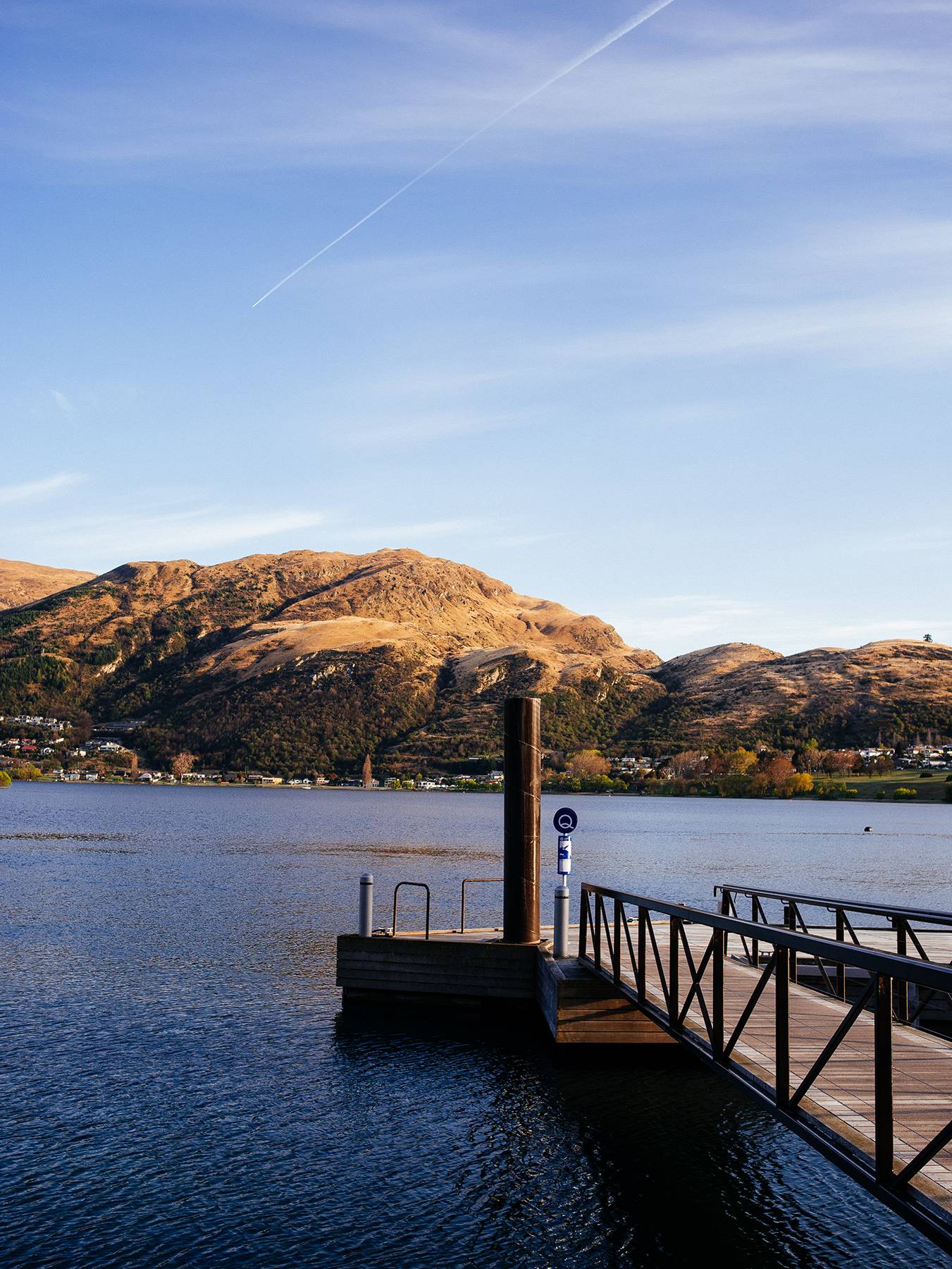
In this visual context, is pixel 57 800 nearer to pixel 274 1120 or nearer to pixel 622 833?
pixel 622 833

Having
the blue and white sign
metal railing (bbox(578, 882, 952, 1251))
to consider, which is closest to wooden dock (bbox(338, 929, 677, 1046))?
the blue and white sign

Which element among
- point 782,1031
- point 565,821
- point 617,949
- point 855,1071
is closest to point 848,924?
point 617,949

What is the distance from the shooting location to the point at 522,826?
1983 centimetres

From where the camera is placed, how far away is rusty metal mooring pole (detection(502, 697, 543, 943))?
19.7 meters

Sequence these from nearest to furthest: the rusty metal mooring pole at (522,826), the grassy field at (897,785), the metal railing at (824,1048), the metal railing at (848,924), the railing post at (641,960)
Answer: the metal railing at (824,1048) < the metal railing at (848,924) < the railing post at (641,960) < the rusty metal mooring pole at (522,826) < the grassy field at (897,785)

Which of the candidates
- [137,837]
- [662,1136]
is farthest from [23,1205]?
[137,837]

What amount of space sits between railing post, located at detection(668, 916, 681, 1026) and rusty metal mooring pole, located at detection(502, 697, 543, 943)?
6.78 m

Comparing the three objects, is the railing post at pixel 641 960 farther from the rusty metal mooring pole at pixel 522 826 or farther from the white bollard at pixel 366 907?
the white bollard at pixel 366 907

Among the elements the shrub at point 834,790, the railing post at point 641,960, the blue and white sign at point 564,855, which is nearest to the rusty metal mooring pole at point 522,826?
the blue and white sign at point 564,855

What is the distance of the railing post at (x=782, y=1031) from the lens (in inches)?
349

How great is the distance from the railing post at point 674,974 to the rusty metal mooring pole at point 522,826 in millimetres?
6783

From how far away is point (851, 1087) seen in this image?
9289 mm

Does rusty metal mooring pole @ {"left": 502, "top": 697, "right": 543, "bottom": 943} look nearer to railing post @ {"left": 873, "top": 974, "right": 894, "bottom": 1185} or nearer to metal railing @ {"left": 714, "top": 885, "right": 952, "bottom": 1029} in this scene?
metal railing @ {"left": 714, "top": 885, "right": 952, "bottom": 1029}

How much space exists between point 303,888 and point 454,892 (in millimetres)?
6851
